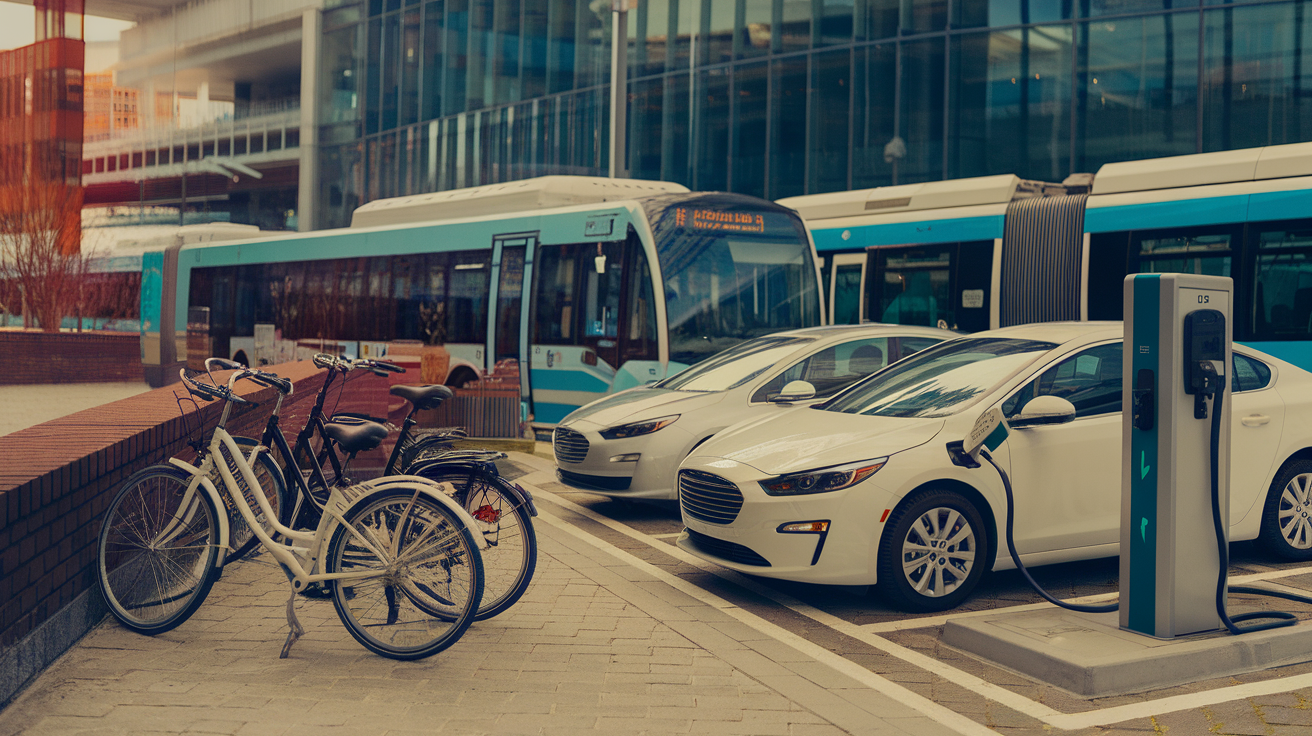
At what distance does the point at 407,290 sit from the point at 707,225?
5439 mm

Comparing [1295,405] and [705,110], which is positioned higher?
[705,110]

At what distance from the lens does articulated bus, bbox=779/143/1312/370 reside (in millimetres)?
12555

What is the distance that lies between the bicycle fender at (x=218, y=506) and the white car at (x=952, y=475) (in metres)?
2.46

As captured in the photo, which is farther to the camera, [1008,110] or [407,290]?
[1008,110]

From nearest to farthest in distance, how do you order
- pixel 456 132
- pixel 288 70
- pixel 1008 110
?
pixel 1008 110, pixel 456 132, pixel 288 70

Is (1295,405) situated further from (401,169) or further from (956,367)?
(401,169)

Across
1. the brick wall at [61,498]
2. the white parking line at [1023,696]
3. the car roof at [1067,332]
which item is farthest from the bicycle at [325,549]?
the car roof at [1067,332]

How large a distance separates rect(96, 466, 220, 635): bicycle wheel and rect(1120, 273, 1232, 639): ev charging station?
3997mm

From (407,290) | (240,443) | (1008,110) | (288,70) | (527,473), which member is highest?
(288,70)

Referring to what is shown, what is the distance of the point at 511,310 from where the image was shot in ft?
48.6

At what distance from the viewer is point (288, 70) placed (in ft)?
154

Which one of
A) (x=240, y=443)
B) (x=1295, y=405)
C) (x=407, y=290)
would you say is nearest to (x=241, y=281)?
(x=407, y=290)

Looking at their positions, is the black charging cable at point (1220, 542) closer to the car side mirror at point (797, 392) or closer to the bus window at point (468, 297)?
the car side mirror at point (797, 392)

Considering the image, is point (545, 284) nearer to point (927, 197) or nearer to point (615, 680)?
point (927, 197)
